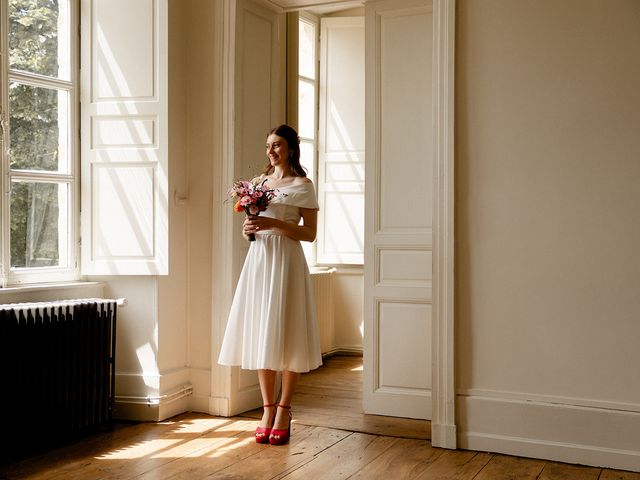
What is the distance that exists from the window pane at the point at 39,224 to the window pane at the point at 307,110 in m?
2.86

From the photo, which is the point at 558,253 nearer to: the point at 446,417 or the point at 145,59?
the point at 446,417

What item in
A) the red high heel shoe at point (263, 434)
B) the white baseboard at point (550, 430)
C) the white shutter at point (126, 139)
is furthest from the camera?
the white shutter at point (126, 139)

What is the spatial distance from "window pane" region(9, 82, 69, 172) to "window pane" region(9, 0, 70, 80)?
131 mm

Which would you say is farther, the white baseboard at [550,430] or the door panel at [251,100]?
the door panel at [251,100]

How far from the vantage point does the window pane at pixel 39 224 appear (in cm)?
415

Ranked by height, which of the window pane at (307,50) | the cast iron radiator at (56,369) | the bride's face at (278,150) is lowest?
the cast iron radiator at (56,369)

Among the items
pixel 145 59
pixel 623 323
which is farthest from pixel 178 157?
pixel 623 323

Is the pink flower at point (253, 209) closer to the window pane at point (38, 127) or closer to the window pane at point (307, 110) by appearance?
the window pane at point (38, 127)

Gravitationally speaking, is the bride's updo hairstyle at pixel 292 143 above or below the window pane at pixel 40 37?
below

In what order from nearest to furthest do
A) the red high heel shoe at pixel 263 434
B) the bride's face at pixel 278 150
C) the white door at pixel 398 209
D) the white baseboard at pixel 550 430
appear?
the white baseboard at pixel 550 430, the red high heel shoe at pixel 263 434, the bride's face at pixel 278 150, the white door at pixel 398 209

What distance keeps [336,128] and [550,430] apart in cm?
388

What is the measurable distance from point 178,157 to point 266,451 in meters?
1.89

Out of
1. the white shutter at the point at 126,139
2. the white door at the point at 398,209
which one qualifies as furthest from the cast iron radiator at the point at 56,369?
the white door at the point at 398,209

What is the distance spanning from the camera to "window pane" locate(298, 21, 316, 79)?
22.3 ft
